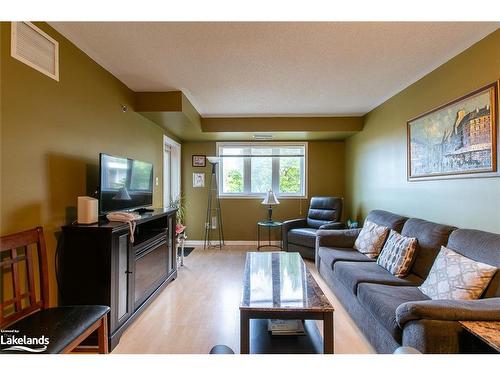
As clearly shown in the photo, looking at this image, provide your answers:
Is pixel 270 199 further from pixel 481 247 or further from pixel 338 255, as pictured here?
pixel 481 247

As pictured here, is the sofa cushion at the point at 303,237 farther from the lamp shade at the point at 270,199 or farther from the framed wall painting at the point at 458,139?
the framed wall painting at the point at 458,139

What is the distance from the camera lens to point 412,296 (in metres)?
1.75

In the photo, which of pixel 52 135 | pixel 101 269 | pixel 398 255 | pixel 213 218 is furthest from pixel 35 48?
pixel 213 218

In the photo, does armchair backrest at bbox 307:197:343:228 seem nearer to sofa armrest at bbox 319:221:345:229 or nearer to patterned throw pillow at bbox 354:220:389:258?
sofa armrest at bbox 319:221:345:229

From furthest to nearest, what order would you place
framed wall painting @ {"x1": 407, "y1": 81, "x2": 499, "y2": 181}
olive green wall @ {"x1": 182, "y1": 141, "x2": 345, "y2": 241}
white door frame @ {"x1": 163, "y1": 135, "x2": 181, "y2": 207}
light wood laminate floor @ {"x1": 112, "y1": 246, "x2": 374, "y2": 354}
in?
olive green wall @ {"x1": 182, "y1": 141, "x2": 345, "y2": 241} → white door frame @ {"x1": 163, "y1": 135, "x2": 181, "y2": 207} → light wood laminate floor @ {"x1": 112, "y1": 246, "x2": 374, "y2": 354} → framed wall painting @ {"x1": 407, "y1": 81, "x2": 499, "y2": 181}

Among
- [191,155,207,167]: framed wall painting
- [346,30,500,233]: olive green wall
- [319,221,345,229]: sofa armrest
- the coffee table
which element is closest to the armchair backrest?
[319,221,345,229]: sofa armrest

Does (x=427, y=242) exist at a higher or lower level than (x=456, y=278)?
higher

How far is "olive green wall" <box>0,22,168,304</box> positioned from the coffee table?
4.81ft

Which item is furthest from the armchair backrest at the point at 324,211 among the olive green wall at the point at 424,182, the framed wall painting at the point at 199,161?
the framed wall painting at the point at 199,161

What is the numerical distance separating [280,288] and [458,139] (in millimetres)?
1913

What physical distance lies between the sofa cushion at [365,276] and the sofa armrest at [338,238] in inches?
25.8

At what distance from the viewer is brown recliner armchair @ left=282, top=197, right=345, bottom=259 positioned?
3.93 m
